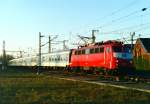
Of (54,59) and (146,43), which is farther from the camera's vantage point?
(54,59)

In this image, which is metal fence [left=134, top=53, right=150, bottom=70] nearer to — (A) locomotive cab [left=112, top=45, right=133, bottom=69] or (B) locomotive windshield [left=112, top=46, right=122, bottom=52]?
(A) locomotive cab [left=112, top=45, right=133, bottom=69]

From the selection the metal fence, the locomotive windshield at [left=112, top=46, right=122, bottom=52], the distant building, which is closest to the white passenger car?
the metal fence

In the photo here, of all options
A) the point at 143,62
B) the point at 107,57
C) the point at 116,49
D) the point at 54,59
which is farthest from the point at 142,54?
the point at 116,49

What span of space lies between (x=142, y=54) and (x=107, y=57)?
85.7 ft

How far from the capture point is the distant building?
205ft

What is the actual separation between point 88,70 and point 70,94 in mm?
26102

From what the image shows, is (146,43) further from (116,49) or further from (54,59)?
(116,49)

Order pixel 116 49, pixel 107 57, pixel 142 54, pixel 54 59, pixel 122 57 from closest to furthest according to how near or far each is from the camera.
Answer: pixel 122 57
pixel 116 49
pixel 107 57
pixel 142 54
pixel 54 59

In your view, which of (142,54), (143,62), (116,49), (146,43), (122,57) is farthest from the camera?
(146,43)

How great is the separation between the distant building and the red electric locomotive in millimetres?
15675

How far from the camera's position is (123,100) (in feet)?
63.2

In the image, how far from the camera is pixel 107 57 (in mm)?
41188

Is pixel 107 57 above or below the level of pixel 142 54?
below

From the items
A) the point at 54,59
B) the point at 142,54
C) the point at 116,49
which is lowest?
the point at 116,49
